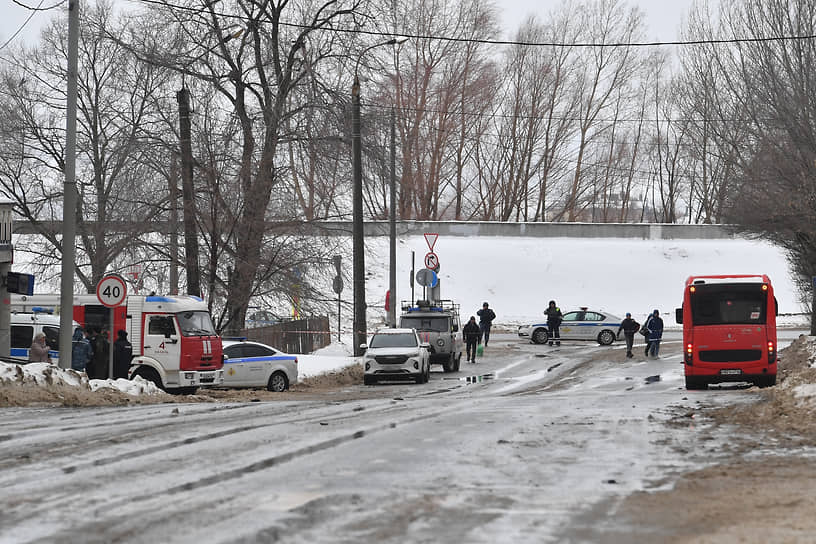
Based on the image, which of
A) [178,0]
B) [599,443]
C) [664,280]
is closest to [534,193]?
[664,280]

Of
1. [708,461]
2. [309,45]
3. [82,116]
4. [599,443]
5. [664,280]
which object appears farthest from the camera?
[664,280]

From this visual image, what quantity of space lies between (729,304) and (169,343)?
13.3 m

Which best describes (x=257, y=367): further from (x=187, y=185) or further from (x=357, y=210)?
(x=357, y=210)

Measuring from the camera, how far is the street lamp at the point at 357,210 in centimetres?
3244

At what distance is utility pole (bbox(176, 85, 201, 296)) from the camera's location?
30.8m

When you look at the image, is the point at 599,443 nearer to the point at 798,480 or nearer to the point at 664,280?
the point at 798,480

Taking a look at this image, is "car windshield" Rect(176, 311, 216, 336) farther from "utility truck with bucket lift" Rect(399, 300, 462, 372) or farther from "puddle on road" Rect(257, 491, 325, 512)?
"puddle on road" Rect(257, 491, 325, 512)

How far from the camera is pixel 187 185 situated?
3084 cm

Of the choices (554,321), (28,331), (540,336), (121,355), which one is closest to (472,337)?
(554,321)

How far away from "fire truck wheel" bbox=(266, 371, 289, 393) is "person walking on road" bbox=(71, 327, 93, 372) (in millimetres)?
4834

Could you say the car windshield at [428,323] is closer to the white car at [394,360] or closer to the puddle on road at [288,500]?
the white car at [394,360]

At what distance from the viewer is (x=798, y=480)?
30.2 ft

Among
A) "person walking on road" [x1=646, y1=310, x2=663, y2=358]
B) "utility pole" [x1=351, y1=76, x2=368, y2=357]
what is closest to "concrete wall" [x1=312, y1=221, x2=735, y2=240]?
"person walking on road" [x1=646, y1=310, x2=663, y2=358]

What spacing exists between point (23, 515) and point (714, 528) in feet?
15.7
